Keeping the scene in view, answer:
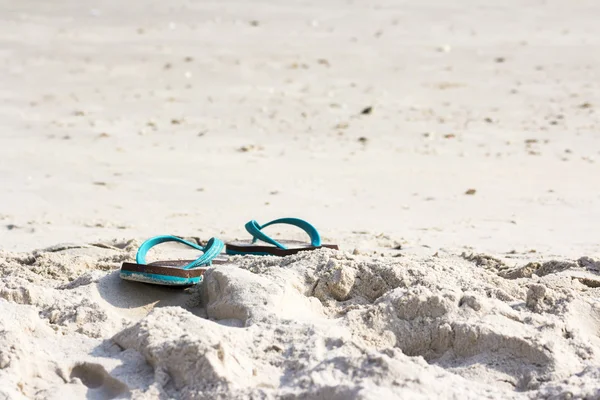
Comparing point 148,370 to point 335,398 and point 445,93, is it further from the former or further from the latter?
point 445,93

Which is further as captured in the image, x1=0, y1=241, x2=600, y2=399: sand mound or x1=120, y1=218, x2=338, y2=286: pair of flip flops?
x1=120, y1=218, x2=338, y2=286: pair of flip flops

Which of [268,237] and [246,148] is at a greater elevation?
[268,237]

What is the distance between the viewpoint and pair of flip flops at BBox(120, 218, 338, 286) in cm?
377

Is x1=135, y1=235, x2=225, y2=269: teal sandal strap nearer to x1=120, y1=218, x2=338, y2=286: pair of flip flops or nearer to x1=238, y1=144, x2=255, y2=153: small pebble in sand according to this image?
x1=120, y1=218, x2=338, y2=286: pair of flip flops

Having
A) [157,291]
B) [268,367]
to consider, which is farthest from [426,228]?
[268,367]

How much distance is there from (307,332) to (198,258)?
3.16 ft

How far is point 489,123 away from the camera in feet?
27.1

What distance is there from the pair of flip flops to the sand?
0.09 m

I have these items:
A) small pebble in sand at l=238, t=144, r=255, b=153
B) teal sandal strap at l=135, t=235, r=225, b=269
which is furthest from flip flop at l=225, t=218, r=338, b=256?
small pebble in sand at l=238, t=144, r=255, b=153

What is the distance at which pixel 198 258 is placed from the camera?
13.4 ft

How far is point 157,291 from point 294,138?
4031mm

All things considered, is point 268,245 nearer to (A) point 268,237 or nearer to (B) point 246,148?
(A) point 268,237

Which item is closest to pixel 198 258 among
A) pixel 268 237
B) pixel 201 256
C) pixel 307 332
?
pixel 201 256

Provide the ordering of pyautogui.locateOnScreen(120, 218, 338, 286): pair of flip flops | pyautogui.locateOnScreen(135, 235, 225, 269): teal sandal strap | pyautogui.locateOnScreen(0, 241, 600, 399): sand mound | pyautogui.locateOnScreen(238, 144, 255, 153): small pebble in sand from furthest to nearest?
pyautogui.locateOnScreen(238, 144, 255, 153): small pebble in sand, pyautogui.locateOnScreen(135, 235, 225, 269): teal sandal strap, pyautogui.locateOnScreen(120, 218, 338, 286): pair of flip flops, pyautogui.locateOnScreen(0, 241, 600, 399): sand mound
